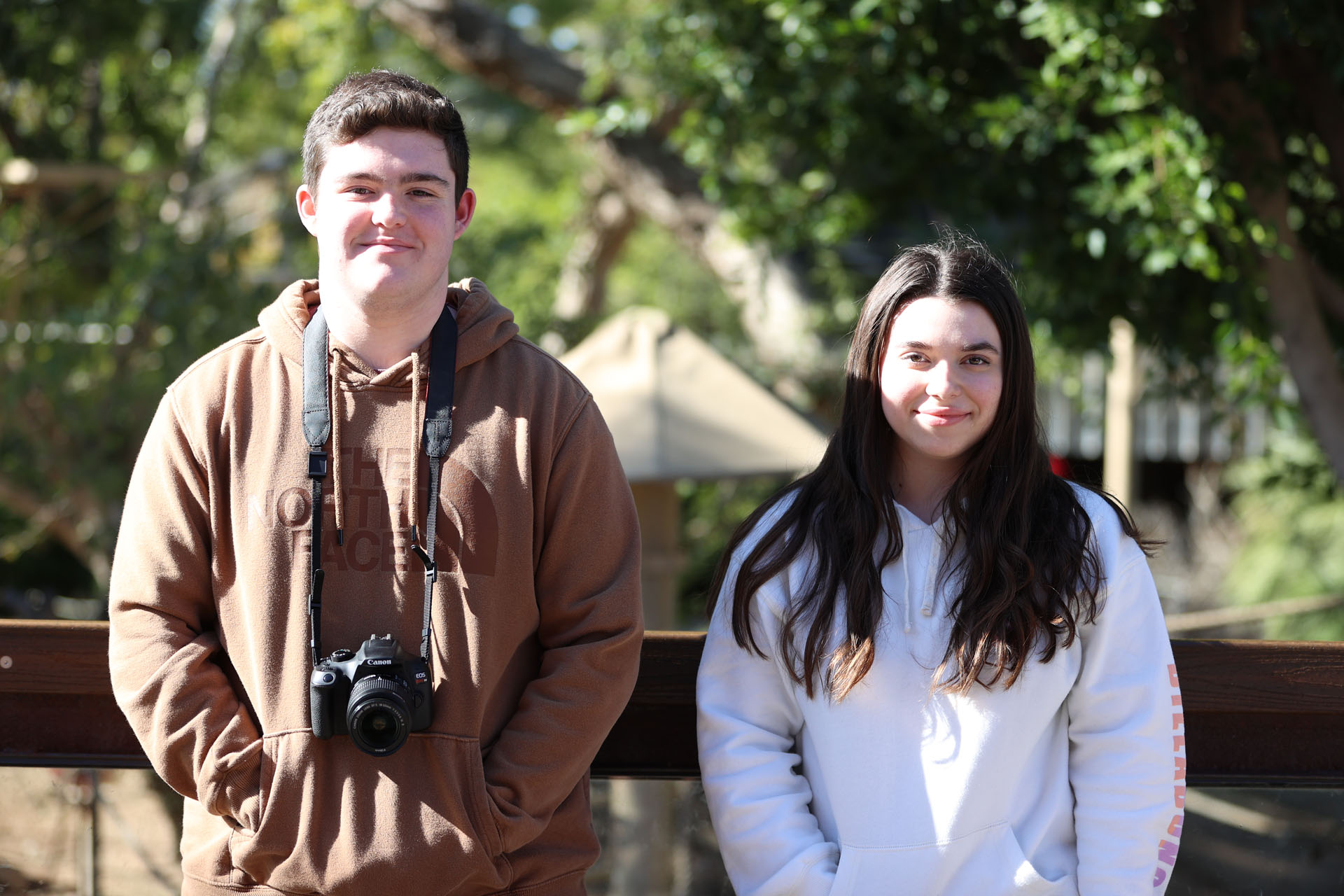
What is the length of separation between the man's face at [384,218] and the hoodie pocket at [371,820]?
0.66m

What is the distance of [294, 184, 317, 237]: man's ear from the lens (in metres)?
1.85

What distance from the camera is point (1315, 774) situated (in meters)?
2.26

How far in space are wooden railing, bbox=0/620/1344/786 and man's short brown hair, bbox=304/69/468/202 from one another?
0.96 meters

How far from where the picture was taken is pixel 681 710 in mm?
2268

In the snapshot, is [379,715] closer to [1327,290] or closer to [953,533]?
[953,533]

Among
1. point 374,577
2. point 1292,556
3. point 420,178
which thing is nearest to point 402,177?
point 420,178

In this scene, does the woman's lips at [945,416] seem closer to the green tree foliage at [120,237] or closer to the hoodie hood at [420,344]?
the hoodie hood at [420,344]

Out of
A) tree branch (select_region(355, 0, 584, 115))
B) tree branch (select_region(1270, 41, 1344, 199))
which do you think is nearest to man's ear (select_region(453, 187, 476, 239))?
tree branch (select_region(1270, 41, 1344, 199))

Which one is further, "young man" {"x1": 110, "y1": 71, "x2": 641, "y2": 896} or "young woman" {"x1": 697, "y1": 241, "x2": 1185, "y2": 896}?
"young woman" {"x1": 697, "y1": 241, "x2": 1185, "y2": 896}

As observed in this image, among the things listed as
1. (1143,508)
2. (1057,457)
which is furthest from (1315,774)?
(1143,508)

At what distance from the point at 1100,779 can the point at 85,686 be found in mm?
Answer: 1771

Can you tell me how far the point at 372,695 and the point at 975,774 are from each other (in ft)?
3.00

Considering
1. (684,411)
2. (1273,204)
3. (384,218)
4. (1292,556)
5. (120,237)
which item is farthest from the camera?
(1292,556)

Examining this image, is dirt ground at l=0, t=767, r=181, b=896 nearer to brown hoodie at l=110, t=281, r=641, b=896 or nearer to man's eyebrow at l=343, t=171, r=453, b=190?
brown hoodie at l=110, t=281, r=641, b=896
